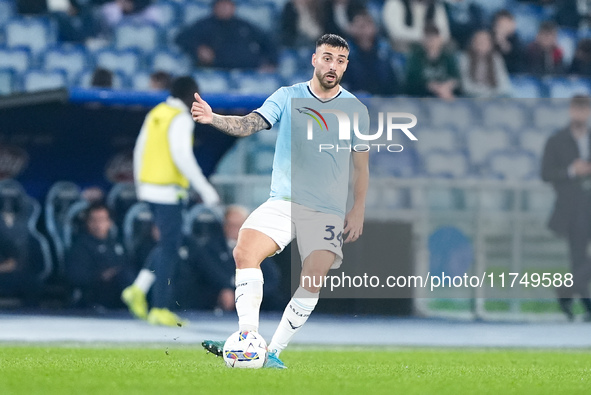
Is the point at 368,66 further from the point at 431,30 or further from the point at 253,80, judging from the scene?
the point at 253,80

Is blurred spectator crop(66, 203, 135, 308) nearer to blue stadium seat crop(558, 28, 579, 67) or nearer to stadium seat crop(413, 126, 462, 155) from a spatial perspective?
stadium seat crop(413, 126, 462, 155)

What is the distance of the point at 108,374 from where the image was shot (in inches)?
211

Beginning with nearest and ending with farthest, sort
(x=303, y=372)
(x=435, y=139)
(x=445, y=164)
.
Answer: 1. (x=303, y=372)
2. (x=445, y=164)
3. (x=435, y=139)

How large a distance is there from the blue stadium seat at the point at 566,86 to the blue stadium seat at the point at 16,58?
20.4 ft

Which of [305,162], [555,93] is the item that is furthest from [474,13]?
[305,162]

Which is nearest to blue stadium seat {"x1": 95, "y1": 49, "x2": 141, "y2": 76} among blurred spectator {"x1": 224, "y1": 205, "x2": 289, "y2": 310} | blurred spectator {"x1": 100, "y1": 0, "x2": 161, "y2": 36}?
blurred spectator {"x1": 100, "y1": 0, "x2": 161, "y2": 36}

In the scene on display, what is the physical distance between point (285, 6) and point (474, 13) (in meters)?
2.58

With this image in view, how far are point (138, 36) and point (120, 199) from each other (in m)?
3.49

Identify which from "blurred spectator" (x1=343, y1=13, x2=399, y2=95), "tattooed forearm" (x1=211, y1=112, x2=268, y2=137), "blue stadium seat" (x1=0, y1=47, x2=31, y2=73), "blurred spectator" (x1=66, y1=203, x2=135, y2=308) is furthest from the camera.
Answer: "blurred spectator" (x1=343, y1=13, x2=399, y2=95)

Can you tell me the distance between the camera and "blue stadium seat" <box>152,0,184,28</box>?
44.2 feet

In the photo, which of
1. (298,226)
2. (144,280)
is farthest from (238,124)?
(144,280)

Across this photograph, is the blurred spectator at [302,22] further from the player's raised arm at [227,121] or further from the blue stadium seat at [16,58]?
the player's raised arm at [227,121]

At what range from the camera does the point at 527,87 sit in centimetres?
1398

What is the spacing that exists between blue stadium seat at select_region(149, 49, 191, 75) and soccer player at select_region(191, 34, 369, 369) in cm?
709
